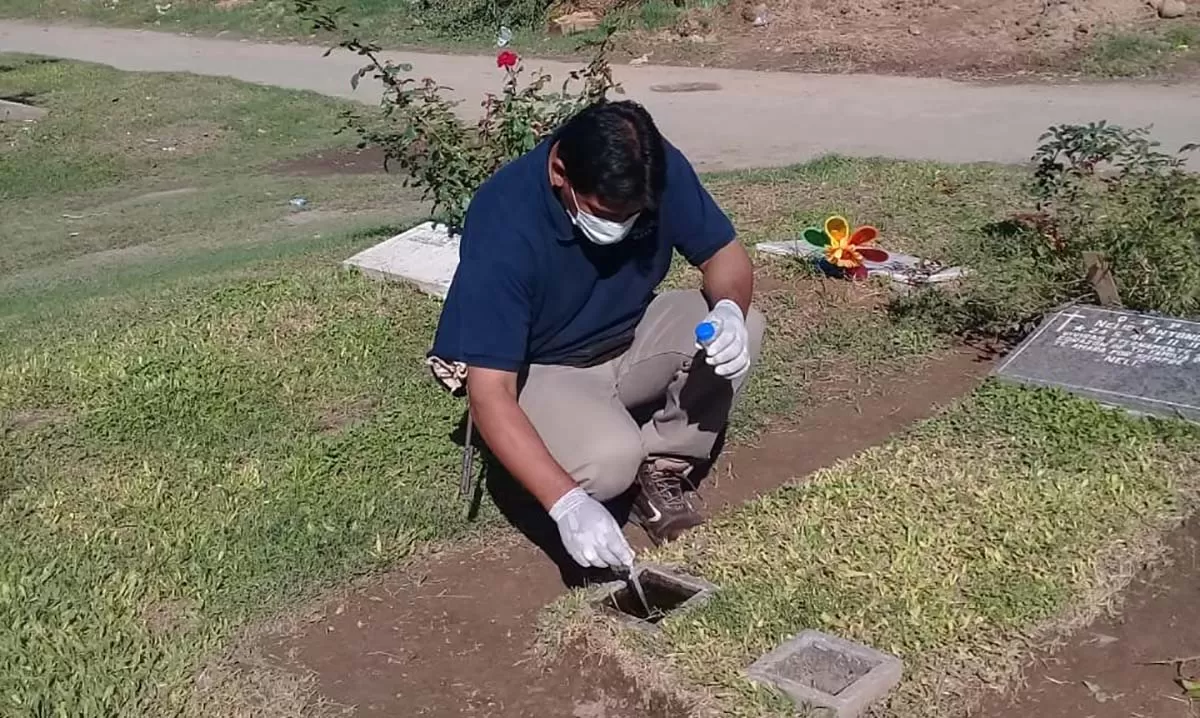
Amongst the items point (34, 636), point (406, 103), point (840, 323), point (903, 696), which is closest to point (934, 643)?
point (903, 696)

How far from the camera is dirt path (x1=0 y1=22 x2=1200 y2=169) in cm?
919

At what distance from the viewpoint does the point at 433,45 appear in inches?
643

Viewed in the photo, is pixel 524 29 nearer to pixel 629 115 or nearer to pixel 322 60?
pixel 322 60

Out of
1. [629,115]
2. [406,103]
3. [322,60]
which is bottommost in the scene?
[322,60]

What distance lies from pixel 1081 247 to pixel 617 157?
2.54 meters

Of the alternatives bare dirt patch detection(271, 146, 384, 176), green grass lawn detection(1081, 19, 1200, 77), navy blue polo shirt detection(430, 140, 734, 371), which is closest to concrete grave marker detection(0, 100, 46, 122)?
bare dirt patch detection(271, 146, 384, 176)

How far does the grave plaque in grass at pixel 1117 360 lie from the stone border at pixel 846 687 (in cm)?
154

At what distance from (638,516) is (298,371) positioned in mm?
1554

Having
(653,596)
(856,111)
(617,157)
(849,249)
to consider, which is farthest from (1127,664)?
(856,111)

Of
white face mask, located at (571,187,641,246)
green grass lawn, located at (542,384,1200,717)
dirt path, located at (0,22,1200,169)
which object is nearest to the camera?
green grass lawn, located at (542,384,1200,717)

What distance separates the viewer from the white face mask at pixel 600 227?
3.24 metres

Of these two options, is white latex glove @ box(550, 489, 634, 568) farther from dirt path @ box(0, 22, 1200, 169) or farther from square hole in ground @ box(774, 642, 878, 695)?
dirt path @ box(0, 22, 1200, 169)

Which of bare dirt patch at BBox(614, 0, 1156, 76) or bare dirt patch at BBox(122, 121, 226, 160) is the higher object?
bare dirt patch at BBox(614, 0, 1156, 76)

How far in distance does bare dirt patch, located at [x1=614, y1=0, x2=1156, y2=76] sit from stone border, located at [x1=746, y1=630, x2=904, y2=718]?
9.55m
